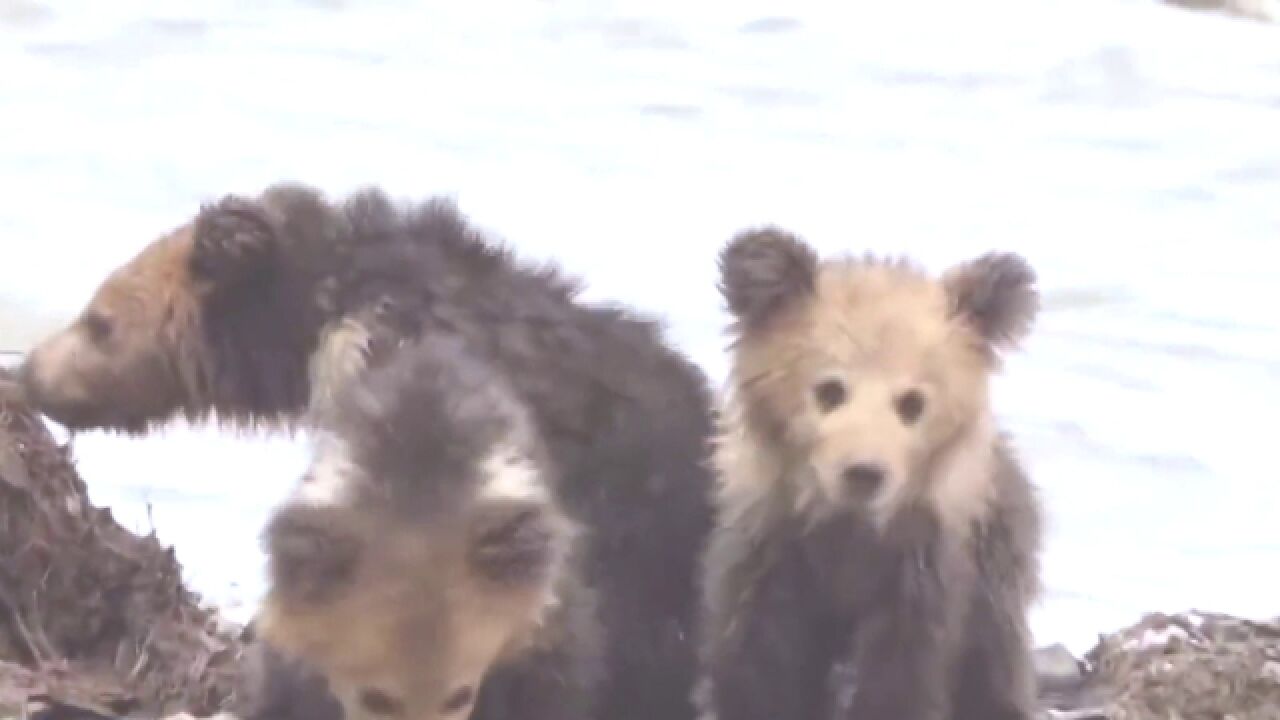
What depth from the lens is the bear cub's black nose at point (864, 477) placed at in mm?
3492

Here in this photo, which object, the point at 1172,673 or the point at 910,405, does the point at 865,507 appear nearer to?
the point at 910,405

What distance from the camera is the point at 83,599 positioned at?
4.40m

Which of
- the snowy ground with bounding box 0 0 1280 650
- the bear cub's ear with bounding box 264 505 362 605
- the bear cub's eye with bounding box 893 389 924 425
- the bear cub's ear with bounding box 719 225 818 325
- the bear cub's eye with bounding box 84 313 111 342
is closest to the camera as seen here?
the bear cub's ear with bounding box 264 505 362 605

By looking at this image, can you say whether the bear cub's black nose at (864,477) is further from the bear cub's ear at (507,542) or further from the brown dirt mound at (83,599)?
the brown dirt mound at (83,599)

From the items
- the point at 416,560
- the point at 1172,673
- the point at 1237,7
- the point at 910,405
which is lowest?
the point at 1172,673

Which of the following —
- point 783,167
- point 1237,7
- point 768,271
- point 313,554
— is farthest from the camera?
point 1237,7

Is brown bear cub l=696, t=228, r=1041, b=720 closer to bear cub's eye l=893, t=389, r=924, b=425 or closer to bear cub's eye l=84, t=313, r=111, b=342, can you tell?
bear cub's eye l=893, t=389, r=924, b=425

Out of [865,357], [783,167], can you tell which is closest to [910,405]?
[865,357]

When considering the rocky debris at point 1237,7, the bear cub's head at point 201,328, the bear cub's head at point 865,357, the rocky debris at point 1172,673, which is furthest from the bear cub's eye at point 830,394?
the rocky debris at point 1237,7

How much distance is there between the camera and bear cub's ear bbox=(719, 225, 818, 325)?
373 cm

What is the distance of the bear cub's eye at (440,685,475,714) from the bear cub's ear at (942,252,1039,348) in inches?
39.3

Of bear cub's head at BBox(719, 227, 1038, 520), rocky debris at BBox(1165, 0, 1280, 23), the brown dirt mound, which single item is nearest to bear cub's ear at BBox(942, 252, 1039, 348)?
bear cub's head at BBox(719, 227, 1038, 520)

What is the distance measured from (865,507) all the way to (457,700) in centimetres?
70

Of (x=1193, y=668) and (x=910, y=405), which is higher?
(x=910, y=405)
